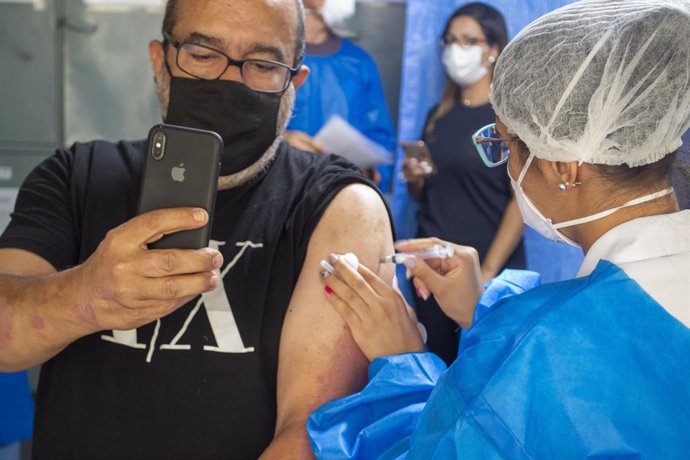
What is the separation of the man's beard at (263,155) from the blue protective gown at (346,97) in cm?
170

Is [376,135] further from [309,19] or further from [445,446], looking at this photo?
[445,446]

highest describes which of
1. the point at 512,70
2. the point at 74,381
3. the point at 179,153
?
the point at 512,70

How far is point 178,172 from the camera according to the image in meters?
1.26

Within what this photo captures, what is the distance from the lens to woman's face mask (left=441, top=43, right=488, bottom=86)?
3.25 metres

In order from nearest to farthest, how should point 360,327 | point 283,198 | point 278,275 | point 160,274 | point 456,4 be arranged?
point 160,274, point 360,327, point 278,275, point 283,198, point 456,4

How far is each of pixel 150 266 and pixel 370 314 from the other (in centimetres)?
42

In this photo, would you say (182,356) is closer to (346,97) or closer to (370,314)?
(370,314)

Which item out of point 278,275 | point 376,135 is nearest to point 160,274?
point 278,275

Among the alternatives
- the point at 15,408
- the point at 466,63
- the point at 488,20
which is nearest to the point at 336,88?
the point at 466,63

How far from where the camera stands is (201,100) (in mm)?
1602

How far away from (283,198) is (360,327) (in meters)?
0.35

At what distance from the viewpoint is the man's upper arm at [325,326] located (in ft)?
4.66

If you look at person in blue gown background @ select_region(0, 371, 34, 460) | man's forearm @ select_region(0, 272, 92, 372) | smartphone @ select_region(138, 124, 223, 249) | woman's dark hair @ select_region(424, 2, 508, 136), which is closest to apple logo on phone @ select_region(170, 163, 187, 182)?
smartphone @ select_region(138, 124, 223, 249)

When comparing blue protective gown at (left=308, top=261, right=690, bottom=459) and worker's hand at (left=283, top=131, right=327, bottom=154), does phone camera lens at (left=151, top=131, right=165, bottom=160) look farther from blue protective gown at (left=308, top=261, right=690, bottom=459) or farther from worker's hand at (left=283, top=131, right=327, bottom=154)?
worker's hand at (left=283, top=131, right=327, bottom=154)
